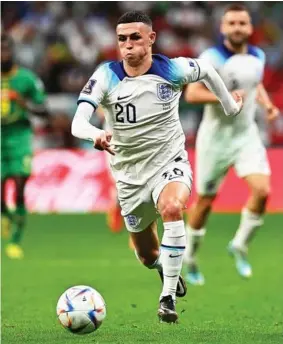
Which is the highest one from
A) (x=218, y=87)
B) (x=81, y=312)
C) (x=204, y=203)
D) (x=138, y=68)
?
(x=138, y=68)

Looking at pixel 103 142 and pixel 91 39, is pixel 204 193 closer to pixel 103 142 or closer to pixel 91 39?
pixel 103 142

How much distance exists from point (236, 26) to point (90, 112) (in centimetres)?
369

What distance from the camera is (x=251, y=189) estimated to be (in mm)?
10883

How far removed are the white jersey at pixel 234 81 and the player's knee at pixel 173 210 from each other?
3411 mm

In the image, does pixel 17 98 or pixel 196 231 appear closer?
pixel 196 231

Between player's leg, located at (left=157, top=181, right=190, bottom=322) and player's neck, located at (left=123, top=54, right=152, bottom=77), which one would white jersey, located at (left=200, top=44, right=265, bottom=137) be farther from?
player's leg, located at (left=157, top=181, right=190, bottom=322)

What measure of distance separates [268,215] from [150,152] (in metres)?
10.3

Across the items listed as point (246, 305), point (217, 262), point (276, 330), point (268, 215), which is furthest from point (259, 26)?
point (276, 330)

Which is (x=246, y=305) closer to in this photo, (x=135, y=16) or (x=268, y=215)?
(x=135, y=16)

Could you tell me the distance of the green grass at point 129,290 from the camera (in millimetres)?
7230

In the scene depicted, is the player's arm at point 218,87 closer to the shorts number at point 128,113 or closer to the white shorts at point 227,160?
the shorts number at point 128,113

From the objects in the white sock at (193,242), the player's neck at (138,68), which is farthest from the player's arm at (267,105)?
the player's neck at (138,68)

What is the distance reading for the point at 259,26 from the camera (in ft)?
80.0

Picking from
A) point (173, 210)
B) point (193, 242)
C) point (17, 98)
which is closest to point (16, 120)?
point (17, 98)
